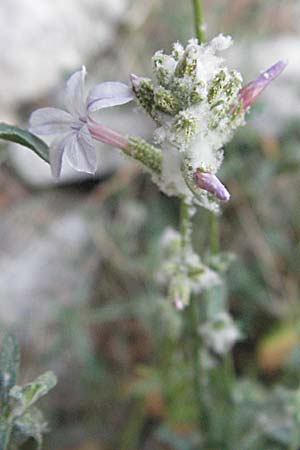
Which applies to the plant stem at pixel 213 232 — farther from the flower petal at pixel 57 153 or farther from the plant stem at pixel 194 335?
the flower petal at pixel 57 153

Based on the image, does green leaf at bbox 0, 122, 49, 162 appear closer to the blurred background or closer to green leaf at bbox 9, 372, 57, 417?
green leaf at bbox 9, 372, 57, 417

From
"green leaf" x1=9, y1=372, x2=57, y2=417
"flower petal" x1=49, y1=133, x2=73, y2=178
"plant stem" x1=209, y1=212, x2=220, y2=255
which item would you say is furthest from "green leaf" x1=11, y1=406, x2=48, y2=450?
"plant stem" x1=209, y1=212, x2=220, y2=255

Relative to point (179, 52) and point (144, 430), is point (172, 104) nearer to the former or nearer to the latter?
point (179, 52)

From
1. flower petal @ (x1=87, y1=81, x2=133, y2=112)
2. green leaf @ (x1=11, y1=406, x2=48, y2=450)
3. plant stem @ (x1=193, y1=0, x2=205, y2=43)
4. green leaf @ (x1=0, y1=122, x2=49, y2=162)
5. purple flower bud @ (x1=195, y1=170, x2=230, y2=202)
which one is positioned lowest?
green leaf @ (x1=11, y1=406, x2=48, y2=450)

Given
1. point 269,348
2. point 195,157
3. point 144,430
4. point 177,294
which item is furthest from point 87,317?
point 195,157

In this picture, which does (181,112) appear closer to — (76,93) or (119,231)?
(76,93)

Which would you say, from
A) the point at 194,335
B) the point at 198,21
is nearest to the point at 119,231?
the point at 194,335

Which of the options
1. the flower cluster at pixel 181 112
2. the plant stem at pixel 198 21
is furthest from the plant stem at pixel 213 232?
the plant stem at pixel 198 21
